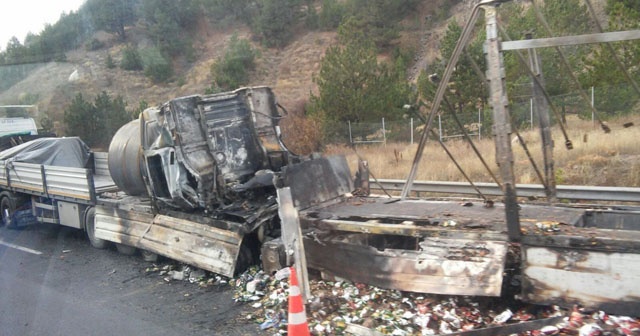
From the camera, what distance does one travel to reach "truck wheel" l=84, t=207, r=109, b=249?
990 centimetres

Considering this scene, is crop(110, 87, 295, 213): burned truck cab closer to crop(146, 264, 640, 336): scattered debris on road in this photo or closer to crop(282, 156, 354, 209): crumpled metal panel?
crop(282, 156, 354, 209): crumpled metal panel

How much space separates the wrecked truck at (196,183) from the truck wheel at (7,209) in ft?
10.5

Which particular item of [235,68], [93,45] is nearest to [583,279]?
[235,68]

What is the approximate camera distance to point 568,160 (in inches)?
487

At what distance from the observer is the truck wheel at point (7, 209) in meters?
12.4

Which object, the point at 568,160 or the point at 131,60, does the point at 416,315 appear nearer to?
the point at 568,160

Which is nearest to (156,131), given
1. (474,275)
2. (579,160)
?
(474,275)

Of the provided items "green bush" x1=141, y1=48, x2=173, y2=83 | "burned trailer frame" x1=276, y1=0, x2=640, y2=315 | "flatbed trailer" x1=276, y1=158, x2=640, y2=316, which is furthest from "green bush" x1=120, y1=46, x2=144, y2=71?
"burned trailer frame" x1=276, y1=0, x2=640, y2=315

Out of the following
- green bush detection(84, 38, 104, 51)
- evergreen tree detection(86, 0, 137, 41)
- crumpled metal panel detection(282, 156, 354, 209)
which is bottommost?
crumpled metal panel detection(282, 156, 354, 209)

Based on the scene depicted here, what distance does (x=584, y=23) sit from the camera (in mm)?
19938

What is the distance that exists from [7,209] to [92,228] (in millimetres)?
4105

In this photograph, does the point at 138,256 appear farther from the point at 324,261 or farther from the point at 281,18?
the point at 281,18

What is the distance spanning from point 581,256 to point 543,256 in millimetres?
302

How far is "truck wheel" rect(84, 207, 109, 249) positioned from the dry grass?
24.2 ft
